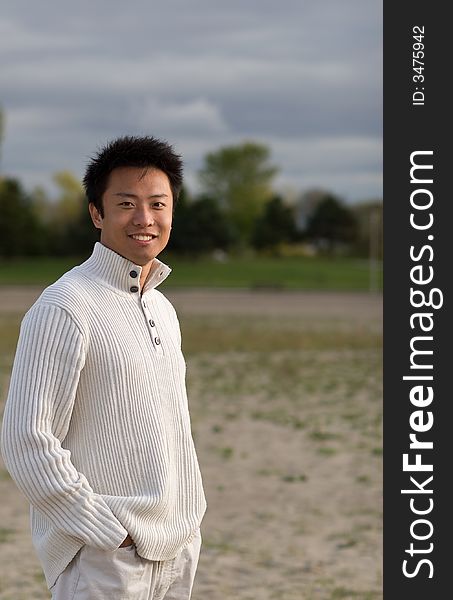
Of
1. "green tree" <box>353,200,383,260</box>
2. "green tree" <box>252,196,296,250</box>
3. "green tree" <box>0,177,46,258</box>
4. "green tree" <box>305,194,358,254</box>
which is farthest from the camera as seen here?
"green tree" <box>305,194,358,254</box>

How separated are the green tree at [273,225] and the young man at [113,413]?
2810 inches

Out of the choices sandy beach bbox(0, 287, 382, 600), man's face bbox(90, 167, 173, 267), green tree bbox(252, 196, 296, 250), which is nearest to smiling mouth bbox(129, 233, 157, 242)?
man's face bbox(90, 167, 173, 267)

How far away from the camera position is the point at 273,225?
244ft

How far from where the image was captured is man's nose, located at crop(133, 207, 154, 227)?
2.48 metres

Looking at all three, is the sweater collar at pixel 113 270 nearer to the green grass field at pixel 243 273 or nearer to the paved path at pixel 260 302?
the paved path at pixel 260 302

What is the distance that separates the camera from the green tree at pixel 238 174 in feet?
292

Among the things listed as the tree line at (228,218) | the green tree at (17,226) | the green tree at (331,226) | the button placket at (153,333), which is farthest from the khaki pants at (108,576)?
the green tree at (331,226)

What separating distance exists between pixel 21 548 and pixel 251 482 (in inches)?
93.9

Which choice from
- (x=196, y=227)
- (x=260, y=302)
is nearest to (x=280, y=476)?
(x=260, y=302)

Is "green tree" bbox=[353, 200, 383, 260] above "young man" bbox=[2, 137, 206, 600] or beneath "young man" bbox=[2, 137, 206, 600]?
above

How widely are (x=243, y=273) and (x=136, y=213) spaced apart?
52196 millimetres

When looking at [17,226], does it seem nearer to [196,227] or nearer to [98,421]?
[196,227]

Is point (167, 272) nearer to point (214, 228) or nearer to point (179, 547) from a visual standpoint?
point (179, 547)

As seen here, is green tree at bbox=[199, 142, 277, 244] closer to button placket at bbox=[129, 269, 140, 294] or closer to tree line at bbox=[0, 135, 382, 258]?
tree line at bbox=[0, 135, 382, 258]
